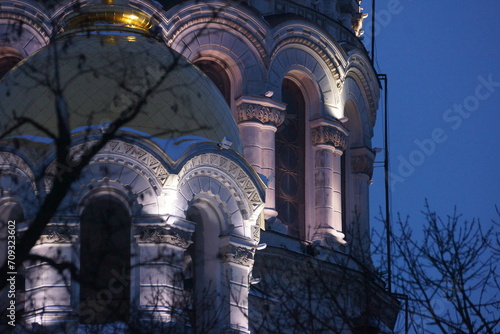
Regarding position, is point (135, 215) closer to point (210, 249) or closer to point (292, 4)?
point (210, 249)

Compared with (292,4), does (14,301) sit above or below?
below

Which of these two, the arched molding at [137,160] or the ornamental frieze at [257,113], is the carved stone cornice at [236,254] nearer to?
the arched molding at [137,160]

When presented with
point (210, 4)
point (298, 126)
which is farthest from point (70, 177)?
point (298, 126)

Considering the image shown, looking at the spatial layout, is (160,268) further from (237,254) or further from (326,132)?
(326,132)

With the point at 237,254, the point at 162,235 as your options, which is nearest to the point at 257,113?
the point at 237,254

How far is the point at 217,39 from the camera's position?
31.4 metres

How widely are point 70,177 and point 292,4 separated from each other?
62.2 ft

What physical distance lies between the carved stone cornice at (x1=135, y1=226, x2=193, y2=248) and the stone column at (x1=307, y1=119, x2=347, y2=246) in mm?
8136

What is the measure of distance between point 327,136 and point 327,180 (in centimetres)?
86

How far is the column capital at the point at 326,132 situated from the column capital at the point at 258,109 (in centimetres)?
144

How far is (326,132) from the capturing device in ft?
108

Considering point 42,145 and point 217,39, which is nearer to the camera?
point 42,145

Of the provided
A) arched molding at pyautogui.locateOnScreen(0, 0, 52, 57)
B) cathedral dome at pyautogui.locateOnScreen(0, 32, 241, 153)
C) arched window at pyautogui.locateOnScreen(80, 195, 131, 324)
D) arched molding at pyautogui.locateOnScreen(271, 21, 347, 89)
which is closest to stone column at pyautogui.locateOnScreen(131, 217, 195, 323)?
arched window at pyautogui.locateOnScreen(80, 195, 131, 324)

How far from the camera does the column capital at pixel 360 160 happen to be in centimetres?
3488
